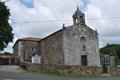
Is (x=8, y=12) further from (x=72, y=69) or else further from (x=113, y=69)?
(x=113, y=69)

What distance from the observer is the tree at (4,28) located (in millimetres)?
43287

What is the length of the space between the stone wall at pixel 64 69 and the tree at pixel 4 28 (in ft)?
30.1

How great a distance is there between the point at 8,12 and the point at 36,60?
15014 mm

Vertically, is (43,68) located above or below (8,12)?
below

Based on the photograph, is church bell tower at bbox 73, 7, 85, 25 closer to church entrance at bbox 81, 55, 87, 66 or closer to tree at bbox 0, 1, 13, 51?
church entrance at bbox 81, 55, 87, 66

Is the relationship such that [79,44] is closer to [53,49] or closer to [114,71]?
[53,49]

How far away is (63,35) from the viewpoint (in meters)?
47.8

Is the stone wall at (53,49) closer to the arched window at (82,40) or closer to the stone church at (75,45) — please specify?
the stone church at (75,45)

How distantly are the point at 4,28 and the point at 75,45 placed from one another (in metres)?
14.4

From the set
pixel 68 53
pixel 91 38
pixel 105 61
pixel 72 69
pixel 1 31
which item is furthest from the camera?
pixel 105 61

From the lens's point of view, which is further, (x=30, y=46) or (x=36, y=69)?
(x=30, y=46)

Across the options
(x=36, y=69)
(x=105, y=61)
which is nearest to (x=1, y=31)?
(x=36, y=69)

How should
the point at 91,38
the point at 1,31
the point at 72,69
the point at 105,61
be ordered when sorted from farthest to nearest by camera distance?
the point at 105,61
the point at 91,38
the point at 1,31
the point at 72,69

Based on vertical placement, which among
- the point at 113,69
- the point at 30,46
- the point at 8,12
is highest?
the point at 8,12
